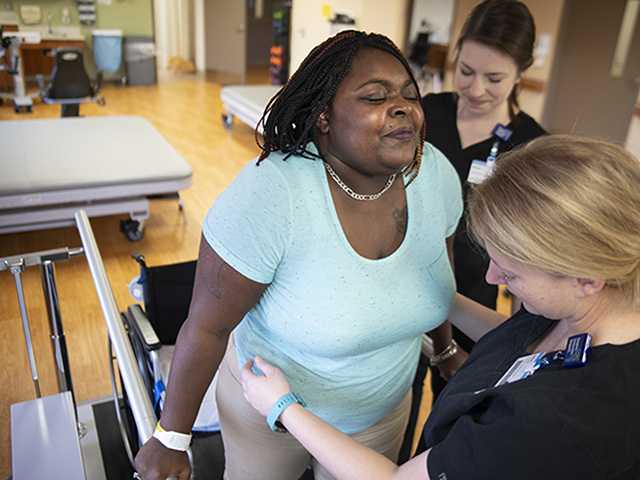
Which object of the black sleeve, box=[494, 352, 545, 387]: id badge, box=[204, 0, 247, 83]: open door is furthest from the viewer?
box=[204, 0, 247, 83]: open door

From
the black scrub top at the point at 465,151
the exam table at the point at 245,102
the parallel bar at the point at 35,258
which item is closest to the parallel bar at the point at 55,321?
the parallel bar at the point at 35,258

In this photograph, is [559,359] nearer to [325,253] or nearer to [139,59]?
[325,253]

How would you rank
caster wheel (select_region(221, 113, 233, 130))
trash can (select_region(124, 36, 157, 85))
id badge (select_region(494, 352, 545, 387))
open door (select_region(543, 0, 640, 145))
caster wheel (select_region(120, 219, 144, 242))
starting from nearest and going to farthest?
1. id badge (select_region(494, 352, 545, 387))
2. caster wheel (select_region(120, 219, 144, 242))
3. open door (select_region(543, 0, 640, 145))
4. caster wheel (select_region(221, 113, 233, 130))
5. trash can (select_region(124, 36, 157, 85))

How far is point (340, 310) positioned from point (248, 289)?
160 mm

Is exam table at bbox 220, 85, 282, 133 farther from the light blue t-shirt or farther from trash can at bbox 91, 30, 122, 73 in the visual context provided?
the light blue t-shirt

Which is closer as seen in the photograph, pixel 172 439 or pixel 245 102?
pixel 172 439

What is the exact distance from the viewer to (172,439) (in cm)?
99

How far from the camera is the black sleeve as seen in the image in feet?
2.13

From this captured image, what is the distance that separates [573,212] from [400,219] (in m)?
0.40

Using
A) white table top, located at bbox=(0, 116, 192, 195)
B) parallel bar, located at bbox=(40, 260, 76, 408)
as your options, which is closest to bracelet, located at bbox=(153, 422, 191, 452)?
parallel bar, located at bbox=(40, 260, 76, 408)

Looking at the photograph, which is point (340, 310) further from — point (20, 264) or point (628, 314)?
point (20, 264)

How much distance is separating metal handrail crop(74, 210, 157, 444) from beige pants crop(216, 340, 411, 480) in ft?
0.67

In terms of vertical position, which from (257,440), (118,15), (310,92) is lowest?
(257,440)

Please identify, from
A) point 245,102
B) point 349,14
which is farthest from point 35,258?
point 349,14
